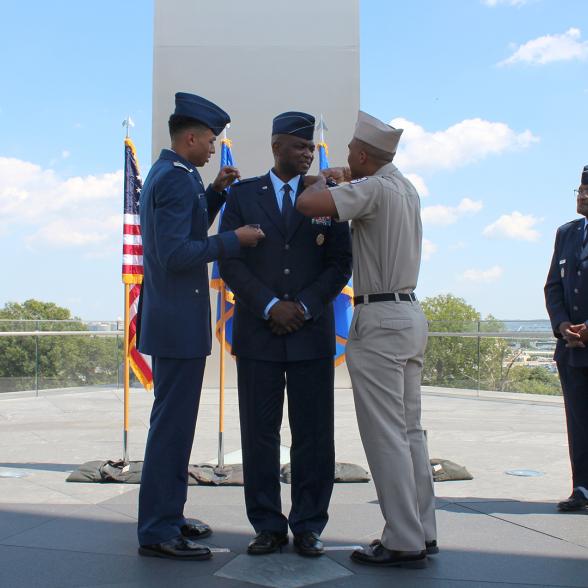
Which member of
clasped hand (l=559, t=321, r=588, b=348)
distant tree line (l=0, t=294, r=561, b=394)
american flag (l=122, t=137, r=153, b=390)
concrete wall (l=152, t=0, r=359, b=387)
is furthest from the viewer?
concrete wall (l=152, t=0, r=359, b=387)

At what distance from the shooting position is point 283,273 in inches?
131

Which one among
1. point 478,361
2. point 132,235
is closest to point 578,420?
point 132,235

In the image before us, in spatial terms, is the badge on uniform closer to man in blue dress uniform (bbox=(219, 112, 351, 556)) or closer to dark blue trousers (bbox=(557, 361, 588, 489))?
man in blue dress uniform (bbox=(219, 112, 351, 556))

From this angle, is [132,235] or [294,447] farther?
[132,235]

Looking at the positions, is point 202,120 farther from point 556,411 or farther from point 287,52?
point 287,52

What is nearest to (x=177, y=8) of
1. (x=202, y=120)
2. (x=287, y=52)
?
(x=287, y=52)

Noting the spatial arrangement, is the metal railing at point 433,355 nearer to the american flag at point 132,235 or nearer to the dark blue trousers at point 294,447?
the american flag at point 132,235

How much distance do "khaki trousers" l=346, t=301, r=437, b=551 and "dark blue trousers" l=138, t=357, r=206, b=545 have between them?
70cm

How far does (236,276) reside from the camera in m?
3.30

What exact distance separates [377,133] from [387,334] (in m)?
0.82

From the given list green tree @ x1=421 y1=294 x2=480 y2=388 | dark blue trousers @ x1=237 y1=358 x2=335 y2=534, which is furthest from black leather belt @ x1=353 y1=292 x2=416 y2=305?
green tree @ x1=421 y1=294 x2=480 y2=388

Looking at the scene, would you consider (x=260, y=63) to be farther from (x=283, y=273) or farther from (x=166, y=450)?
(x=166, y=450)

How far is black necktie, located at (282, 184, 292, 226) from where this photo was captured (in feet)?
11.1

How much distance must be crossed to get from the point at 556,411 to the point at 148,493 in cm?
655
